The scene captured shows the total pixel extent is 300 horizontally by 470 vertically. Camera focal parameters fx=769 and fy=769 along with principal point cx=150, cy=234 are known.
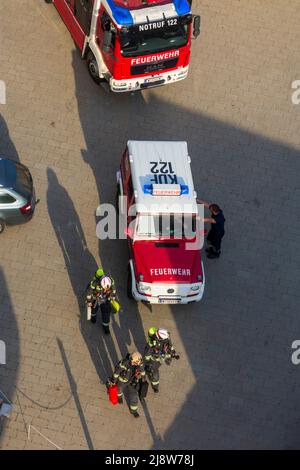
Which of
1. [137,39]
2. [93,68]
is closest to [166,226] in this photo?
[137,39]

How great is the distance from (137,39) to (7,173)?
434cm

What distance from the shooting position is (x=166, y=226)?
15.9 m

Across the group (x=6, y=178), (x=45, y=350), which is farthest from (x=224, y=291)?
(x=6, y=178)

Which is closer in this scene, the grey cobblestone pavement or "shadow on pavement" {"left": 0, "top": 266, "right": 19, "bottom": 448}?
"shadow on pavement" {"left": 0, "top": 266, "right": 19, "bottom": 448}

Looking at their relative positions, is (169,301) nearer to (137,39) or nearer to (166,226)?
(166,226)

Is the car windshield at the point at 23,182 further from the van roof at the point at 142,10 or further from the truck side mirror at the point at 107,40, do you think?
the van roof at the point at 142,10

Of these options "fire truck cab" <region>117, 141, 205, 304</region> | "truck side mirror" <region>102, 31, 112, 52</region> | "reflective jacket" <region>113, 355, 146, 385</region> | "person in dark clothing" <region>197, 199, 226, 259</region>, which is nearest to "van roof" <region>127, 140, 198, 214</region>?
"fire truck cab" <region>117, 141, 205, 304</region>

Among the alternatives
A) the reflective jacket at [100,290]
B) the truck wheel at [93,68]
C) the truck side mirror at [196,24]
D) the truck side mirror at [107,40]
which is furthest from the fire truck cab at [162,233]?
the truck side mirror at [196,24]

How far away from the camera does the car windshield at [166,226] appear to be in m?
15.8

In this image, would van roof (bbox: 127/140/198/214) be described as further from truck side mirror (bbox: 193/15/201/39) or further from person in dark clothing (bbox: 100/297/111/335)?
truck side mirror (bbox: 193/15/201/39)

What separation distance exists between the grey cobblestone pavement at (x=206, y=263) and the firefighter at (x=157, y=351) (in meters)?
0.88

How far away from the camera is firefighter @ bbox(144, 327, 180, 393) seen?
14234 mm
